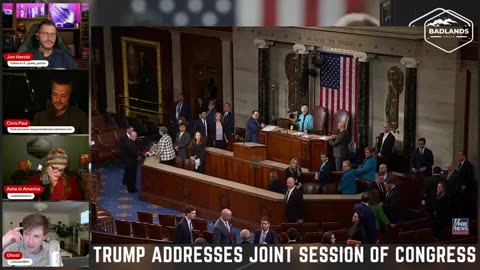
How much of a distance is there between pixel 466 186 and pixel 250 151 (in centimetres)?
210

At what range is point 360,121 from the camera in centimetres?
997

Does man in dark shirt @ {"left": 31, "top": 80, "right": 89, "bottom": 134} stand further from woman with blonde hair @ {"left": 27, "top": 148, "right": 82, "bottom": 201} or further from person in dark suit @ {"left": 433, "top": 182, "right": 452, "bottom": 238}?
person in dark suit @ {"left": 433, "top": 182, "right": 452, "bottom": 238}

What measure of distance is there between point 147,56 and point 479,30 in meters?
3.18

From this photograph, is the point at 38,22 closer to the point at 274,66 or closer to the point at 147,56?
the point at 147,56

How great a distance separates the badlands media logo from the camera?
978 centimetres

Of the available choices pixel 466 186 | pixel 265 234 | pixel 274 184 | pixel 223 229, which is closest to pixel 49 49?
pixel 223 229

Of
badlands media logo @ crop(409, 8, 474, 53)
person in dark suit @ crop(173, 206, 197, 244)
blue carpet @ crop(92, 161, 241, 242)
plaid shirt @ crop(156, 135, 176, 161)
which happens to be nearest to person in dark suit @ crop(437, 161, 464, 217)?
badlands media logo @ crop(409, 8, 474, 53)

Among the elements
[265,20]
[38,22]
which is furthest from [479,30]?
[38,22]

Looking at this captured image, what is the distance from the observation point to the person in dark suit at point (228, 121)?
10.0 metres

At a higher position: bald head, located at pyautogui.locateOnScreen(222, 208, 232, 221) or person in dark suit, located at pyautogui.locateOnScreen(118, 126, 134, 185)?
person in dark suit, located at pyautogui.locateOnScreen(118, 126, 134, 185)

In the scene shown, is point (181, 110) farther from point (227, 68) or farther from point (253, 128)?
point (253, 128)

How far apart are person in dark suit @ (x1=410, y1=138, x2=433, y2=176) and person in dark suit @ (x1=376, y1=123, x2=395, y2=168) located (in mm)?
221

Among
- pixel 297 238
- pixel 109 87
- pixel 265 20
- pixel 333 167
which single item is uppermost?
pixel 265 20

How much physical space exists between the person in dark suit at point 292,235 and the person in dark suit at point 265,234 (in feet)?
0.42
